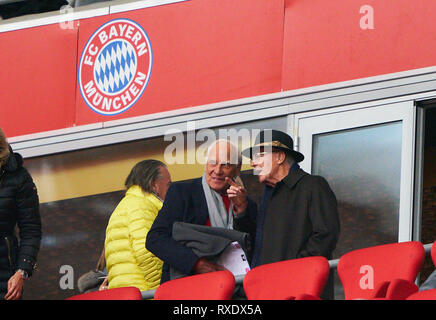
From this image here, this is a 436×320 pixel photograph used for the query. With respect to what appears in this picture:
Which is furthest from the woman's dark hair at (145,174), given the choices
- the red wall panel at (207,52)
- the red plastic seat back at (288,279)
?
the red plastic seat back at (288,279)

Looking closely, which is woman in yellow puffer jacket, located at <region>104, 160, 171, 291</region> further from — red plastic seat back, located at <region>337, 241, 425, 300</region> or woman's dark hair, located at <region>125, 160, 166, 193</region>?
red plastic seat back, located at <region>337, 241, 425, 300</region>

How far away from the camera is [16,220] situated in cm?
641

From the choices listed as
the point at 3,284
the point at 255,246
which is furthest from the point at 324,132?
the point at 3,284

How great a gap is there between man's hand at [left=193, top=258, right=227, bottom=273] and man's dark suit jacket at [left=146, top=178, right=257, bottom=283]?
12 centimetres

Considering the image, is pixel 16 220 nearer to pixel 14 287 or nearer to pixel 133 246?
pixel 14 287

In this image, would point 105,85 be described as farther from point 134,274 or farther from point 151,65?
point 134,274

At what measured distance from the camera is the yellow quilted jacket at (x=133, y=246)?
21.3 ft

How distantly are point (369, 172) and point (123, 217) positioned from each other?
1.55 metres

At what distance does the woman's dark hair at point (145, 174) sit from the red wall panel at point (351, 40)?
1028 millimetres

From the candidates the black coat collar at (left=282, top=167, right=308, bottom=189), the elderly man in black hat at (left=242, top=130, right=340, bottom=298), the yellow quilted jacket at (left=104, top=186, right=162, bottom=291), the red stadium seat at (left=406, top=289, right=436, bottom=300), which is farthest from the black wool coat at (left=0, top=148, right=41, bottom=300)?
the red stadium seat at (left=406, top=289, right=436, bottom=300)

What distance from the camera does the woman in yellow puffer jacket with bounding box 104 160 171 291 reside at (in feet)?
21.3

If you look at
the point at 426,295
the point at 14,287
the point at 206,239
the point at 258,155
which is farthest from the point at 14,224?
the point at 426,295
